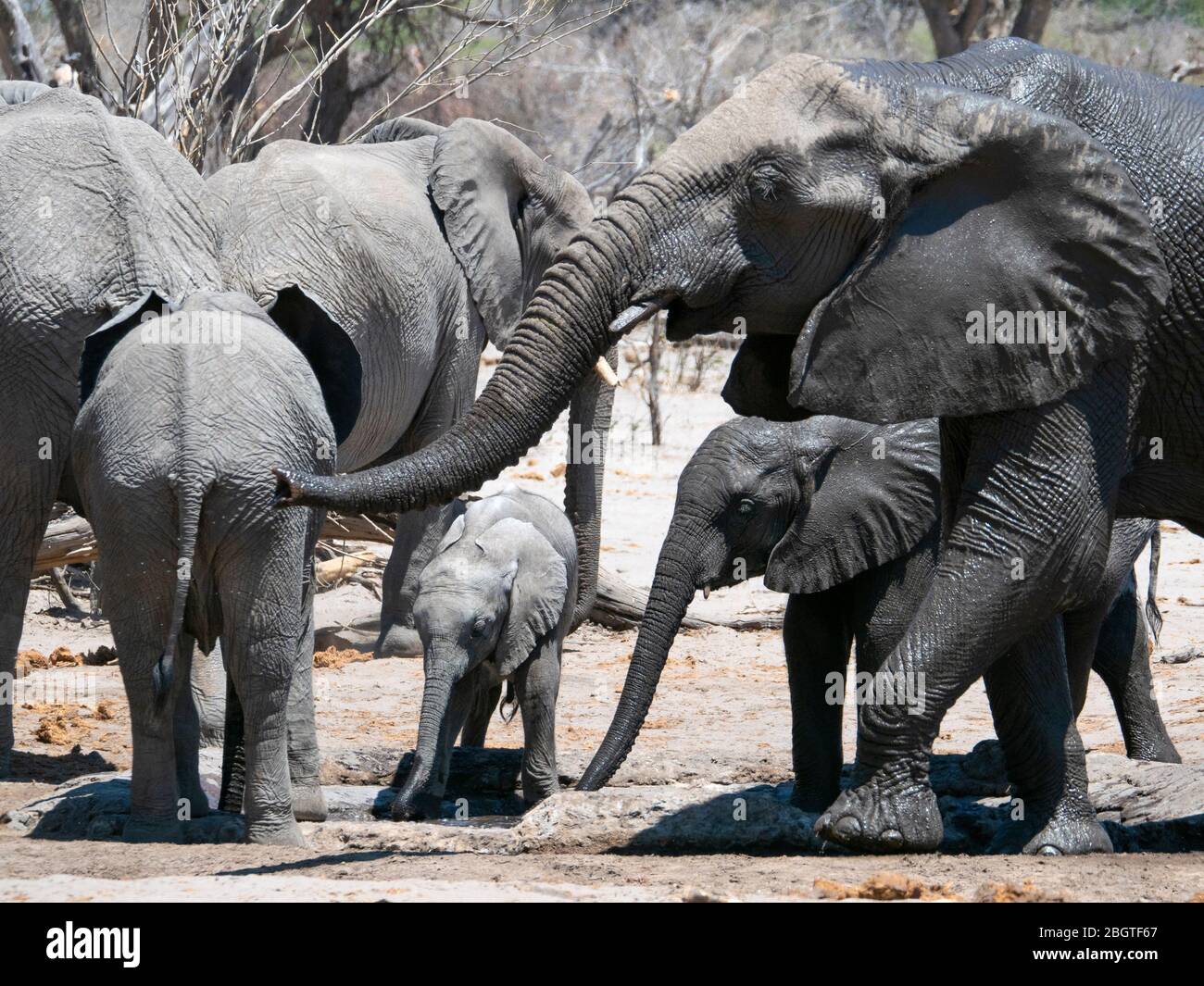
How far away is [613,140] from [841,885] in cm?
1517

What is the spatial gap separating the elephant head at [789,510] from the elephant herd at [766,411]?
0.04ft

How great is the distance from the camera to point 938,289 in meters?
4.30

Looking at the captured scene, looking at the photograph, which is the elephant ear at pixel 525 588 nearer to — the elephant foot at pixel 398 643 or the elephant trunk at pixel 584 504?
the elephant trunk at pixel 584 504

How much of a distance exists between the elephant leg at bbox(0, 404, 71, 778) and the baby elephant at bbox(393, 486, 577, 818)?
1352mm

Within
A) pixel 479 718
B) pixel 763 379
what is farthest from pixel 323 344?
Answer: pixel 479 718

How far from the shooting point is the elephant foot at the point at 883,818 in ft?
14.7

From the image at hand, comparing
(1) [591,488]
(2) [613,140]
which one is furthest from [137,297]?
(2) [613,140]

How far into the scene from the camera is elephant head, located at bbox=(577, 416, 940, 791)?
5.71 m

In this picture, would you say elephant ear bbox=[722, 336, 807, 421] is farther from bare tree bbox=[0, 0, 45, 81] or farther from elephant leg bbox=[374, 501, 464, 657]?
bare tree bbox=[0, 0, 45, 81]

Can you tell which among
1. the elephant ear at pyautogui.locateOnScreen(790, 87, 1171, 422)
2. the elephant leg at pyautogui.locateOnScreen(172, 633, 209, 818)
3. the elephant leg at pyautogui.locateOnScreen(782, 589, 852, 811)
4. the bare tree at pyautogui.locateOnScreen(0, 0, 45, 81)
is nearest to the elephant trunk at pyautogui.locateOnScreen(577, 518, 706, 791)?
the elephant leg at pyautogui.locateOnScreen(782, 589, 852, 811)

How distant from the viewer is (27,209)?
564 centimetres

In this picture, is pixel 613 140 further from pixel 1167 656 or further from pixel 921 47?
pixel 921 47

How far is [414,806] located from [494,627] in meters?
0.79

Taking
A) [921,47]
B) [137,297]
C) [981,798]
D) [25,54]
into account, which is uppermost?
[921,47]
